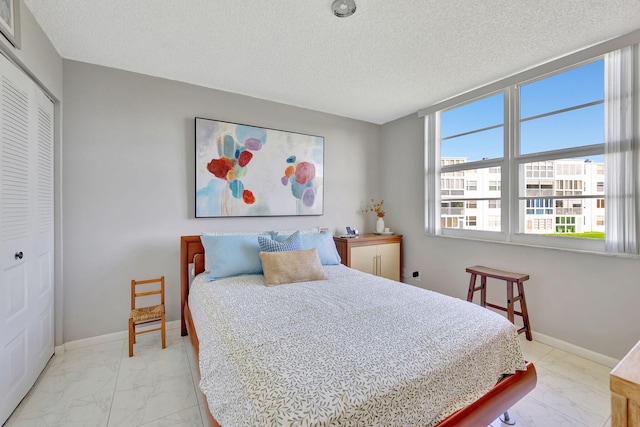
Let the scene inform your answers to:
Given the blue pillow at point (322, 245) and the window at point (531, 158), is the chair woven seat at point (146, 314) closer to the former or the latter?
the blue pillow at point (322, 245)

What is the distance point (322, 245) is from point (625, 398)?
89.8 inches

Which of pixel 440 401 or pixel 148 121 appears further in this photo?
pixel 148 121

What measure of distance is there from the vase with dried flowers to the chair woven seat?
2.75 metres

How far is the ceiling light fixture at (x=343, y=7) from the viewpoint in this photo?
66.6 inches

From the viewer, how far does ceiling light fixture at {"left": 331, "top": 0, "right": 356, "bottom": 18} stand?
1.69 metres

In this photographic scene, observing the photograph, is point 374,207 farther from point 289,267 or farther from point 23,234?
point 23,234

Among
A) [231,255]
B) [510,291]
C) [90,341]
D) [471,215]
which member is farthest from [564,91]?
[90,341]

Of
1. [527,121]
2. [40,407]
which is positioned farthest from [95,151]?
[527,121]

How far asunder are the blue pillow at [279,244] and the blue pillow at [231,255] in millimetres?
61

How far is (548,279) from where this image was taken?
8.07 feet

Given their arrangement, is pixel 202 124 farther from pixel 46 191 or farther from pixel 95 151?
pixel 46 191

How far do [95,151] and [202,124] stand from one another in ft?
3.11

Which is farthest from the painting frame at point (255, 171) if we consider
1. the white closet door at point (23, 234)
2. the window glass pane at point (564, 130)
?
the window glass pane at point (564, 130)

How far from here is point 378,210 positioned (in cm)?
403
